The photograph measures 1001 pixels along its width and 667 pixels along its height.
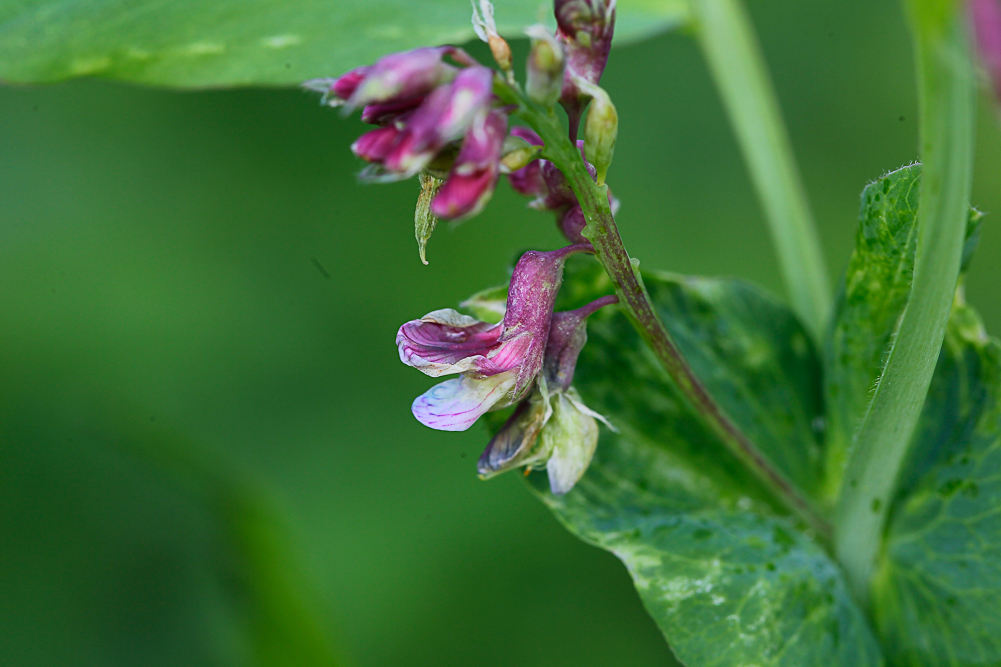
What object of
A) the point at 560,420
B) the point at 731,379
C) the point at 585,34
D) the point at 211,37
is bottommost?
the point at 731,379

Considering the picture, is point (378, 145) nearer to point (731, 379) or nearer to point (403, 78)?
point (403, 78)

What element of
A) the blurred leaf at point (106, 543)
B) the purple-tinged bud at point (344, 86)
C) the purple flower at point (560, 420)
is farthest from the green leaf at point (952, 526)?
the blurred leaf at point (106, 543)

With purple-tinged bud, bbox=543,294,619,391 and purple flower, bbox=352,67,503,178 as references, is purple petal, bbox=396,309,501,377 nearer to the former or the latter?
purple-tinged bud, bbox=543,294,619,391

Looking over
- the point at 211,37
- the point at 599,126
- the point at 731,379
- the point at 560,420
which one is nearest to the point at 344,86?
the point at 599,126

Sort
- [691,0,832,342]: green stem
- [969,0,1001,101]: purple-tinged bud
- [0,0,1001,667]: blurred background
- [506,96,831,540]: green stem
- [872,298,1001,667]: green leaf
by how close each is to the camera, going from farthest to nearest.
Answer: [0,0,1001,667]: blurred background, [691,0,832,342]: green stem, [872,298,1001,667]: green leaf, [506,96,831,540]: green stem, [969,0,1001,101]: purple-tinged bud

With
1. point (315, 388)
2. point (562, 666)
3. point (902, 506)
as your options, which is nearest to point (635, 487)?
point (902, 506)

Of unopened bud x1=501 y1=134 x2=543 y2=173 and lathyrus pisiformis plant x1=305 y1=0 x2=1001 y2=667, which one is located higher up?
unopened bud x1=501 y1=134 x2=543 y2=173

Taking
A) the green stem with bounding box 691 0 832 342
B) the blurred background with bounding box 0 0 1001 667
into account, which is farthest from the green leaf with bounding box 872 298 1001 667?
the blurred background with bounding box 0 0 1001 667

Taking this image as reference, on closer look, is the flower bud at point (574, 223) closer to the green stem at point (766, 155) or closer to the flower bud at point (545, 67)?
the flower bud at point (545, 67)
